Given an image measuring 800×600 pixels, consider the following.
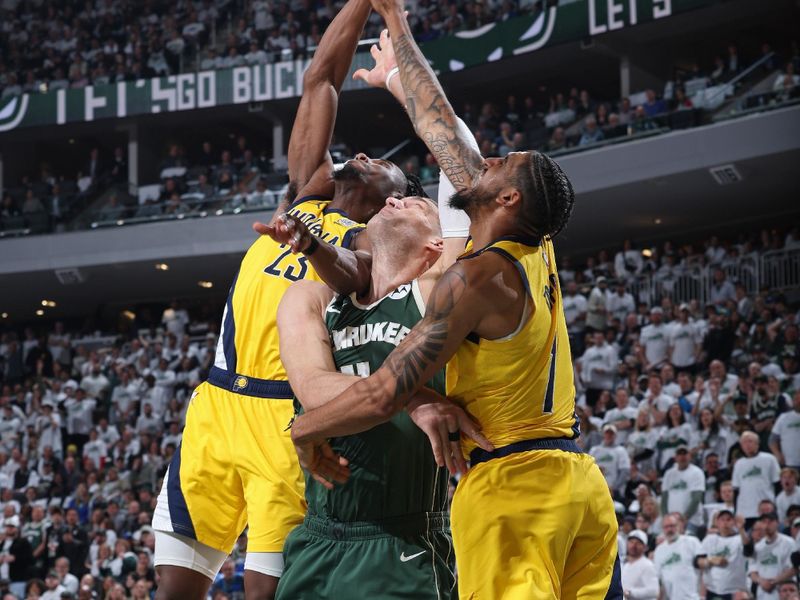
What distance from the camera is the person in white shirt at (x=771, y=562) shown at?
9070 millimetres

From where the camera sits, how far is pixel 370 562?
327cm

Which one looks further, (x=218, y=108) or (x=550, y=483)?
(x=218, y=108)

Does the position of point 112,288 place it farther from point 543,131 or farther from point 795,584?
point 795,584

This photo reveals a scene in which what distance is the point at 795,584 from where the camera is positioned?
8.73 metres

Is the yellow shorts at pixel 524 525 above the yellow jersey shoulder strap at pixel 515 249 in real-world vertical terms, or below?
below

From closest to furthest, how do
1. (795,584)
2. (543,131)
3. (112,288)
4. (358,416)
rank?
(358,416) → (795,584) → (543,131) → (112,288)

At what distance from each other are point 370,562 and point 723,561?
6.73m

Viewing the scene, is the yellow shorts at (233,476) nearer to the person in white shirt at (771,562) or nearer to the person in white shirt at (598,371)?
the person in white shirt at (771,562)

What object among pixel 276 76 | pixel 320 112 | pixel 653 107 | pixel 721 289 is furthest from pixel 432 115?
pixel 276 76

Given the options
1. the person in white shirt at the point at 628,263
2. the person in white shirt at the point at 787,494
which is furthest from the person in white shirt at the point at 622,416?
the person in white shirt at the point at 628,263

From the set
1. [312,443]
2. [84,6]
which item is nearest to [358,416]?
[312,443]

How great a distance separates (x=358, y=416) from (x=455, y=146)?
1073 millimetres

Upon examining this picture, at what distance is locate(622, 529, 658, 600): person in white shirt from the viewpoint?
9195 millimetres

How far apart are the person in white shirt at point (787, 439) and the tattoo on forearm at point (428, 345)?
27.5 ft
